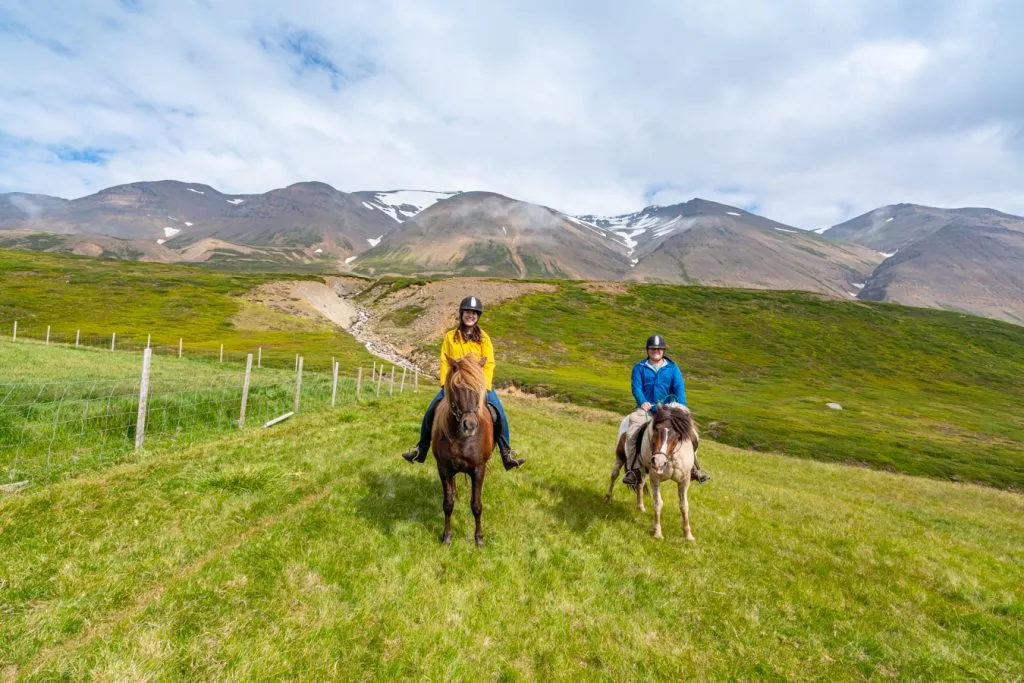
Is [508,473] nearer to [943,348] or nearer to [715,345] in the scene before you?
[715,345]

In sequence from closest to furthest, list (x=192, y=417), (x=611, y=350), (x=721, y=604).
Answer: (x=721, y=604) → (x=192, y=417) → (x=611, y=350)

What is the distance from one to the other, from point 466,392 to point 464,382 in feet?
0.88

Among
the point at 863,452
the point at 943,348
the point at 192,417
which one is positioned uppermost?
the point at 943,348

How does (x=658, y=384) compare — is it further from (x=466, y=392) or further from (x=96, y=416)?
(x=96, y=416)

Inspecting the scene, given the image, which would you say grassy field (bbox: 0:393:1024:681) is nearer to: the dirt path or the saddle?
the saddle

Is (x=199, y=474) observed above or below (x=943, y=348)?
below

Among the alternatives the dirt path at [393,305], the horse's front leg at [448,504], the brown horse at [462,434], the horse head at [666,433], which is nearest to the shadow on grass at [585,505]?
the horse head at [666,433]

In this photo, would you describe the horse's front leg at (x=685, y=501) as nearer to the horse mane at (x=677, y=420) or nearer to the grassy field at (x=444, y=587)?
the grassy field at (x=444, y=587)

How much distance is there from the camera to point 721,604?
7473mm

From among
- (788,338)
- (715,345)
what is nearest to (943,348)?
(788,338)

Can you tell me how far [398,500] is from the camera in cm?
1047

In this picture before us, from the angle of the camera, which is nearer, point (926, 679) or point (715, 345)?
point (926, 679)

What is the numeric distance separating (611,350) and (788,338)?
155ft

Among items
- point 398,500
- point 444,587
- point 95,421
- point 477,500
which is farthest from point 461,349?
point 95,421
